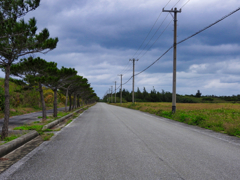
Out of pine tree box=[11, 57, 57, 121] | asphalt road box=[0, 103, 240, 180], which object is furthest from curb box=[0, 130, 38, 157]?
pine tree box=[11, 57, 57, 121]

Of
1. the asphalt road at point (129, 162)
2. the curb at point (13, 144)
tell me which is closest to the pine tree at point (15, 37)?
the curb at point (13, 144)

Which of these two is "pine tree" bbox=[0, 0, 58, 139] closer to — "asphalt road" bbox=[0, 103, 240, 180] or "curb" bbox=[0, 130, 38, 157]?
"curb" bbox=[0, 130, 38, 157]

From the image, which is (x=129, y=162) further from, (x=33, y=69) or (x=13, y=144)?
(x=33, y=69)

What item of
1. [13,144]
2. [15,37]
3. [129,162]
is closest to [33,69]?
[15,37]

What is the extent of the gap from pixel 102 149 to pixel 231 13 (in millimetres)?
10297

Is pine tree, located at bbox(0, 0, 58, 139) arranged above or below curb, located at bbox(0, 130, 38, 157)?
above

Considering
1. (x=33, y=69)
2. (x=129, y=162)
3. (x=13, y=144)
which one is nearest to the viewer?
(x=129, y=162)

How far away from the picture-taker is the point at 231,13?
11.9 metres

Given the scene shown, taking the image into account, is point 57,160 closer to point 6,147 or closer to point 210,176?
point 6,147

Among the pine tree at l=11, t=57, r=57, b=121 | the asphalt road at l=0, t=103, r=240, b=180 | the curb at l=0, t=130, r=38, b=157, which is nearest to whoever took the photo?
the asphalt road at l=0, t=103, r=240, b=180

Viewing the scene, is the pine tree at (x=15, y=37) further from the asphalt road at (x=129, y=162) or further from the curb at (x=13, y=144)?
the asphalt road at (x=129, y=162)

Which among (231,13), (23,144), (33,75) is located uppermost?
(231,13)

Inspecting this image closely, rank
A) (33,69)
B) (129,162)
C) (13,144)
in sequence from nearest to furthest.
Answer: (129,162) < (13,144) < (33,69)

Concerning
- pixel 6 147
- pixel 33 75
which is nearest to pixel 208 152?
pixel 6 147
